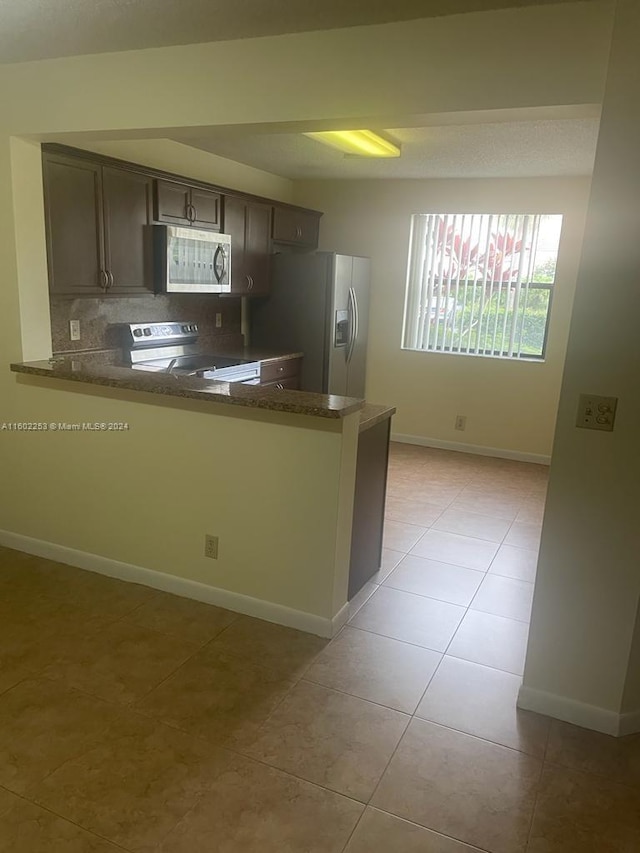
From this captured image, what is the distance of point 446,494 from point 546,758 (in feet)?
8.48

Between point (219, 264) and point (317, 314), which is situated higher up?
point (219, 264)

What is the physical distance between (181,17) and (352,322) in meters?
3.41

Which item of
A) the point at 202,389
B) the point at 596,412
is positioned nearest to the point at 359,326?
the point at 202,389

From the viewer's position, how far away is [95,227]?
3414mm

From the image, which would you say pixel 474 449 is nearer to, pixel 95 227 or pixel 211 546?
pixel 211 546

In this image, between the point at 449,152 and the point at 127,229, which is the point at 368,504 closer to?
the point at 127,229

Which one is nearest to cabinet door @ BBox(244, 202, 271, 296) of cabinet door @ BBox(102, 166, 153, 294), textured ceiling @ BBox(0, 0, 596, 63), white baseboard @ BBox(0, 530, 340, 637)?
cabinet door @ BBox(102, 166, 153, 294)

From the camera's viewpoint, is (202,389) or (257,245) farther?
(257,245)

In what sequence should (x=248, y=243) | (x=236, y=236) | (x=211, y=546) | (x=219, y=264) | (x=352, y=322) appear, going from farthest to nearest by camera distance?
(x=352, y=322) < (x=248, y=243) < (x=236, y=236) < (x=219, y=264) < (x=211, y=546)

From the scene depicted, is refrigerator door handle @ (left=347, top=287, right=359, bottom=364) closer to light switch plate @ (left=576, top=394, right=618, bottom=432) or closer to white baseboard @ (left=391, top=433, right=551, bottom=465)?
white baseboard @ (left=391, top=433, right=551, bottom=465)

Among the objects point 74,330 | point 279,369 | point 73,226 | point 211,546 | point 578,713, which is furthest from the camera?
point 279,369

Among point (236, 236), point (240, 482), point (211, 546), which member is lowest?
point (211, 546)

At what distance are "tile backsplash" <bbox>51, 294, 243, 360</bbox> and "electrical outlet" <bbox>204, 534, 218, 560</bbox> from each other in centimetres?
160

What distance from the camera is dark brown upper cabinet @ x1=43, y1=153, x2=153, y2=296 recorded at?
10.4 feet
